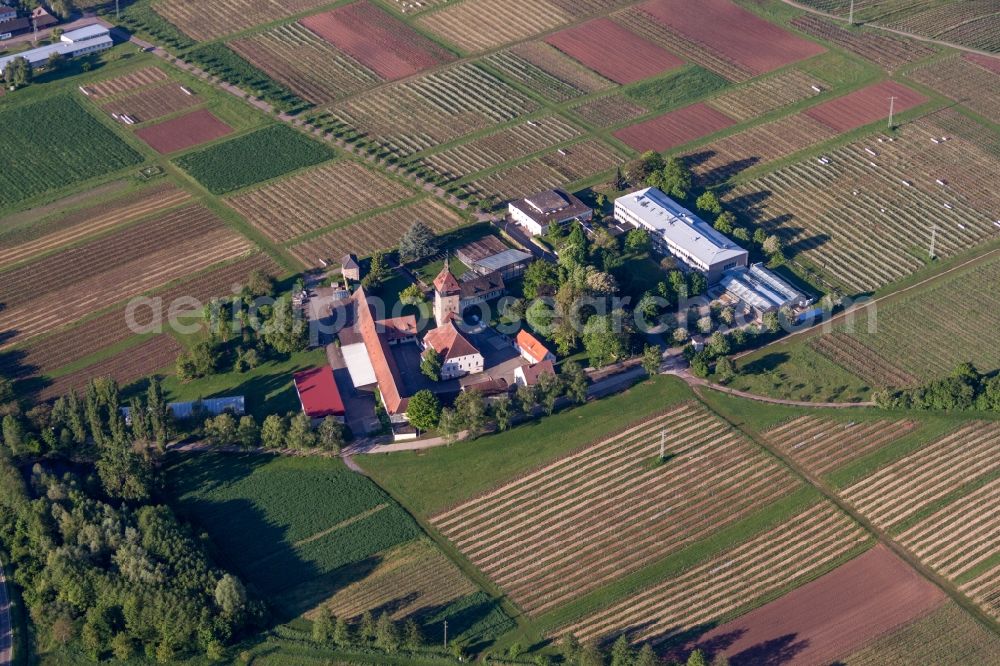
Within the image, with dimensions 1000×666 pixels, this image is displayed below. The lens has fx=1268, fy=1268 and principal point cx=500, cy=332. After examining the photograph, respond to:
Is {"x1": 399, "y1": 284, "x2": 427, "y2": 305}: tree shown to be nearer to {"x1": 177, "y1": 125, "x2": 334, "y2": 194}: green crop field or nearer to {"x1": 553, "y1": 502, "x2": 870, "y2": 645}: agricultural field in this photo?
{"x1": 177, "y1": 125, "x2": 334, "y2": 194}: green crop field

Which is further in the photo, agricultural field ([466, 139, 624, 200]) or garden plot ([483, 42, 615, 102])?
garden plot ([483, 42, 615, 102])

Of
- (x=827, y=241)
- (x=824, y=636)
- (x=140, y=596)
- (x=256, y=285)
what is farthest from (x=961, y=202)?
(x=140, y=596)

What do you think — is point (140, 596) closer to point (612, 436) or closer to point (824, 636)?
point (612, 436)

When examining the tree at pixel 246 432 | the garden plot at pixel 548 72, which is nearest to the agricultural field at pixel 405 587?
the tree at pixel 246 432

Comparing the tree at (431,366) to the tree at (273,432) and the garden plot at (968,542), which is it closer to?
the tree at (273,432)

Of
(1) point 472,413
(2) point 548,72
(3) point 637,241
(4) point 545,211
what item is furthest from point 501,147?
(1) point 472,413

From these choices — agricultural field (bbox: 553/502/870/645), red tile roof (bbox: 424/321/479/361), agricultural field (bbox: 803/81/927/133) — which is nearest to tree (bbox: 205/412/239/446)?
red tile roof (bbox: 424/321/479/361)

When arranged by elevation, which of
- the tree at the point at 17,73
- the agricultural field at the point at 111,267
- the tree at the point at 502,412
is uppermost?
the tree at the point at 17,73

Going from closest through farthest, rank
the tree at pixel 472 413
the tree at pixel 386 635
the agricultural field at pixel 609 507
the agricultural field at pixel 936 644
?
the tree at pixel 386 635 < the agricultural field at pixel 936 644 < the agricultural field at pixel 609 507 < the tree at pixel 472 413
